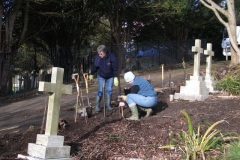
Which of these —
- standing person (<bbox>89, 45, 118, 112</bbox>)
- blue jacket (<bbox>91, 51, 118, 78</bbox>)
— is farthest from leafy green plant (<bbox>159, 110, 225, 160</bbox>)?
blue jacket (<bbox>91, 51, 118, 78</bbox>)

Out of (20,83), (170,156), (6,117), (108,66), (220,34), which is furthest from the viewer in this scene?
(220,34)

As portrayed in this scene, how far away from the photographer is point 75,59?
17.3 m

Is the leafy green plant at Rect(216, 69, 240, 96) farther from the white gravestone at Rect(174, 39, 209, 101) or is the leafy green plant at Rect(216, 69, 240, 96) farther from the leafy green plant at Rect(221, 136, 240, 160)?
the leafy green plant at Rect(221, 136, 240, 160)

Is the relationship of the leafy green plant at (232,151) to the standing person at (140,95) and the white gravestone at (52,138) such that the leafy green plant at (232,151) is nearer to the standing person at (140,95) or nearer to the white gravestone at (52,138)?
the white gravestone at (52,138)

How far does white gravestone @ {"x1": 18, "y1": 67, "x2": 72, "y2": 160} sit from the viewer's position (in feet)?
14.4

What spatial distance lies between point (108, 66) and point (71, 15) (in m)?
7.80

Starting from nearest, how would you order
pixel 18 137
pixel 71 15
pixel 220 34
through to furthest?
1. pixel 18 137
2. pixel 71 15
3. pixel 220 34

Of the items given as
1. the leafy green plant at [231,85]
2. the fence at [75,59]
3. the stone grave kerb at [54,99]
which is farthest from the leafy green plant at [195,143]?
the leafy green plant at [231,85]

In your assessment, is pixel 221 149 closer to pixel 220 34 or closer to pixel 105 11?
Result: pixel 105 11

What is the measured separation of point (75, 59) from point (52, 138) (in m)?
13.0

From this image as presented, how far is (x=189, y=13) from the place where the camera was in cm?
2308

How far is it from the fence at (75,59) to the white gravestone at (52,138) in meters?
3.30

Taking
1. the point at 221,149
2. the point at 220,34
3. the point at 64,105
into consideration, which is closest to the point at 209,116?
the point at 221,149

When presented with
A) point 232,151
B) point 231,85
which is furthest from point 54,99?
point 231,85
